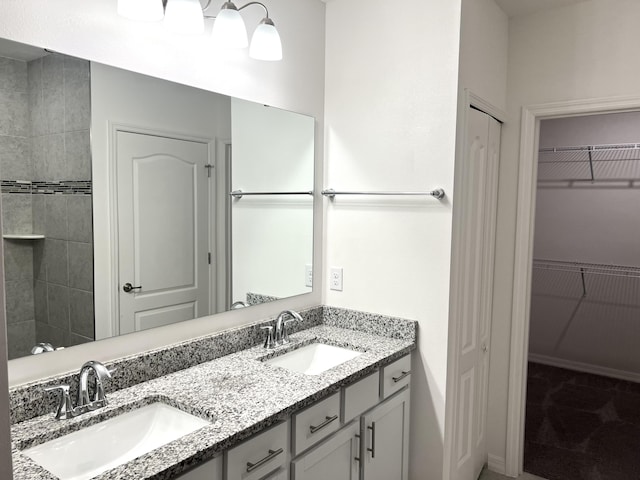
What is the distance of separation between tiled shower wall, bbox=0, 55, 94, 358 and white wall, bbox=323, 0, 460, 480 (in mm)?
1265

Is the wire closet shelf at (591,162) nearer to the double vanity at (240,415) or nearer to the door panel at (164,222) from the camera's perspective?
the double vanity at (240,415)

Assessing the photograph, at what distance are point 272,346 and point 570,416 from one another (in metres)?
2.57

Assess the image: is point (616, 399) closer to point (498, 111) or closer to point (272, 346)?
point (498, 111)

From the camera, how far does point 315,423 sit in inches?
63.2

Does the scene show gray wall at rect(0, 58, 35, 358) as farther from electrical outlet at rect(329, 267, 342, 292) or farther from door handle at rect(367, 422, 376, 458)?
electrical outlet at rect(329, 267, 342, 292)

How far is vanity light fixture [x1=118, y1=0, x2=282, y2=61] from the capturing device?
154 centimetres

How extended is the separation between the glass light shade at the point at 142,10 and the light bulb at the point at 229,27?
0.23 m

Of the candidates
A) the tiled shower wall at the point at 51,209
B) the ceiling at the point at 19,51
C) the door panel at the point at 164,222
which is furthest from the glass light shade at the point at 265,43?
the ceiling at the point at 19,51

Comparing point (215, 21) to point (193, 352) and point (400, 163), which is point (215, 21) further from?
point (193, 352)

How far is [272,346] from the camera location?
6.72 feet

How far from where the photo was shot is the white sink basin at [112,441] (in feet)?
4.05

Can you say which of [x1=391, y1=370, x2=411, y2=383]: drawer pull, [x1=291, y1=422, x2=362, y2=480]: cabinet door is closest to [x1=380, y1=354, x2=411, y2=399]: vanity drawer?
[x1=391, y1=370, x2=411, y2=383]: drawer pull

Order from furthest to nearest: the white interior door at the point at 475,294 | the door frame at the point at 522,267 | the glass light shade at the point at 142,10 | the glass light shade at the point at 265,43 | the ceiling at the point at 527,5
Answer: the door frame at the point at 522,267
the ceiling at the point at 527,5
the white interior door at the point at 475,294
the glass light shade at the point at 265,43
the glass light shade at the point at 142,10

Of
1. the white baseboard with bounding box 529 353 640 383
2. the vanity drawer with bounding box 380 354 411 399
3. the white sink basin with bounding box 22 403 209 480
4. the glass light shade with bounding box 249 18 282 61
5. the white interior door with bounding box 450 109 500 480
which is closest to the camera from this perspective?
the white sink basin with bounding box 22 403 209 480
